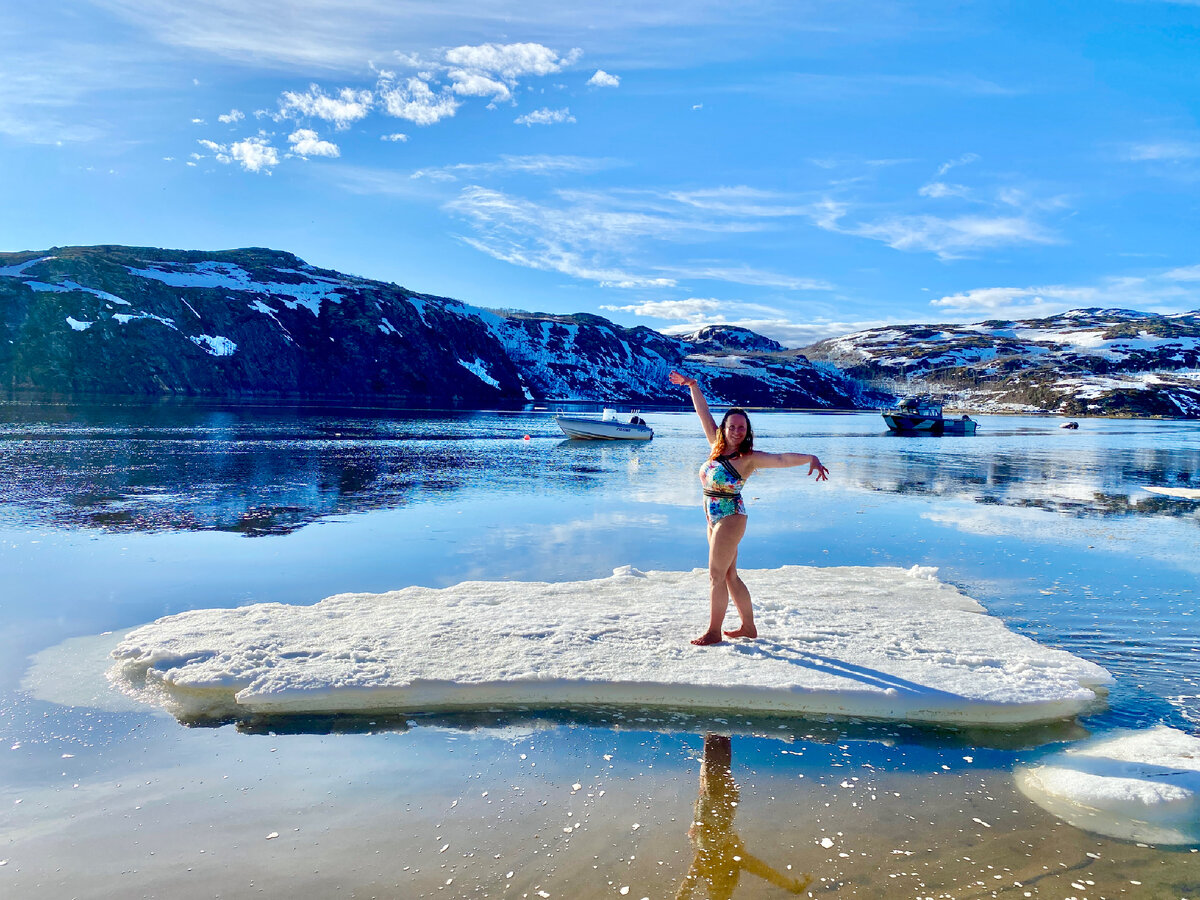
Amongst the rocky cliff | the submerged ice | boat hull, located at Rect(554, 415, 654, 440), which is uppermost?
the rocky cliff

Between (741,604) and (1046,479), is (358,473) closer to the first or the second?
(741,604)

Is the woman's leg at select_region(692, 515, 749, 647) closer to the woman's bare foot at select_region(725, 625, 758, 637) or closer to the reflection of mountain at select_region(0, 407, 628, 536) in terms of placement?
the woman's bare foot at select_region(725, 625, 758, 637)

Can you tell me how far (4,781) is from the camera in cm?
527

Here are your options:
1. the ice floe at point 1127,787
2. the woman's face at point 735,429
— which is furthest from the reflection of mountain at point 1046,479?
the woman's face at point 735,429

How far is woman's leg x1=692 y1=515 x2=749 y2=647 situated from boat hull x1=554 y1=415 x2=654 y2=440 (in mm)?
49370

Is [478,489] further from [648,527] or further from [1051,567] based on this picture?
[1051,567]

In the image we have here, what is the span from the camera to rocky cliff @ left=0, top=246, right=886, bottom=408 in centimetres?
11788

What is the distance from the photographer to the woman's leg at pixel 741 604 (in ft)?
26.0

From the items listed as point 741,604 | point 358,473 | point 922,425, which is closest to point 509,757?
point 741,604

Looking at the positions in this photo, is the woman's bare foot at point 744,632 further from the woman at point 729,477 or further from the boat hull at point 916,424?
the boat hull at point 916,424

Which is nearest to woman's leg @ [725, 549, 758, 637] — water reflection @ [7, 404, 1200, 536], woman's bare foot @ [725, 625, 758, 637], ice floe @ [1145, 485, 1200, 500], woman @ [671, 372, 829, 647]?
woman's bare foot @ [725, 625, 758, 637]

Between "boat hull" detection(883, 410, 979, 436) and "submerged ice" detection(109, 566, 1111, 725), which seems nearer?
"submerged ice" detection(109, 566, 1111, 725)

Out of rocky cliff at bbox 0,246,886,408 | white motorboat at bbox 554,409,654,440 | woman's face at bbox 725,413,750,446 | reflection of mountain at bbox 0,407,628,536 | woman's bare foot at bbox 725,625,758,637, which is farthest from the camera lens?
rocky cliff at bbox 0,246,886,408

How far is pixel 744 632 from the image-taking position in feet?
26.7
